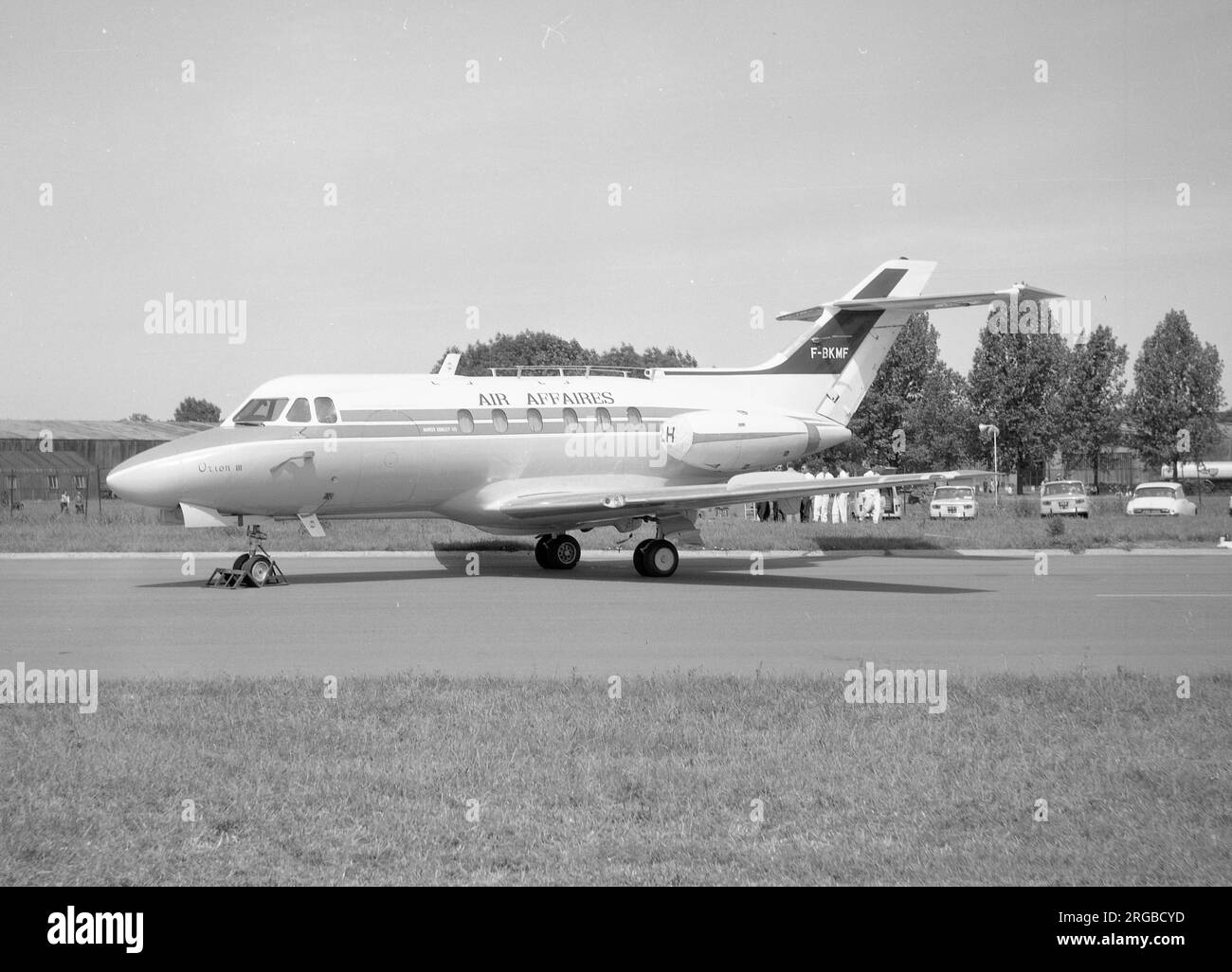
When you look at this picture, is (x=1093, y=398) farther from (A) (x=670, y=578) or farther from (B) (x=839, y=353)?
(A) (x=670, y=578)

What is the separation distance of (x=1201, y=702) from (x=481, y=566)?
16608 mm

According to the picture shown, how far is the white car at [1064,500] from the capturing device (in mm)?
46625

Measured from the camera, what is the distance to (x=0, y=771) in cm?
732

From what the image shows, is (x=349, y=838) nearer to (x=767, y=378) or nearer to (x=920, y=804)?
(x=920, y=804)

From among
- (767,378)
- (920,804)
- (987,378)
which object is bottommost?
(920,804)

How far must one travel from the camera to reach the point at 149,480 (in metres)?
18.4

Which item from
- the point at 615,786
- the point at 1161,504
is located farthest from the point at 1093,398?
the point at 615,786

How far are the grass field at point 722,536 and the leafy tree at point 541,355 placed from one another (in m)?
39.3

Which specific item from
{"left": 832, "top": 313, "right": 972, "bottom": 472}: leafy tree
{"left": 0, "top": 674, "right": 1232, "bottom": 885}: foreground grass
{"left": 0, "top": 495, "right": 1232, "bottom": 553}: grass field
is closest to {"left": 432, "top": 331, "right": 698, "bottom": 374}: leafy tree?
{"left": 832, "top": 313, "right": 972, "bottom": 472}: leafy tree

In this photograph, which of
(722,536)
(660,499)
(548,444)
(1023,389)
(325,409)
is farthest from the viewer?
(1023,389)

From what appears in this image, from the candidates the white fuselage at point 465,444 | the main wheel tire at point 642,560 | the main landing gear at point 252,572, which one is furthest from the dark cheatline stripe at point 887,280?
the main landing gear at point 252,572

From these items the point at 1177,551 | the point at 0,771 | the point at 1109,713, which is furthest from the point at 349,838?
the point at 1177,551

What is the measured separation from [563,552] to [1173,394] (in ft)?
228

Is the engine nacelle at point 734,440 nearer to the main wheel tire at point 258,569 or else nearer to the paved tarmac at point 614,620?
the paved tarmac at point 614,620
